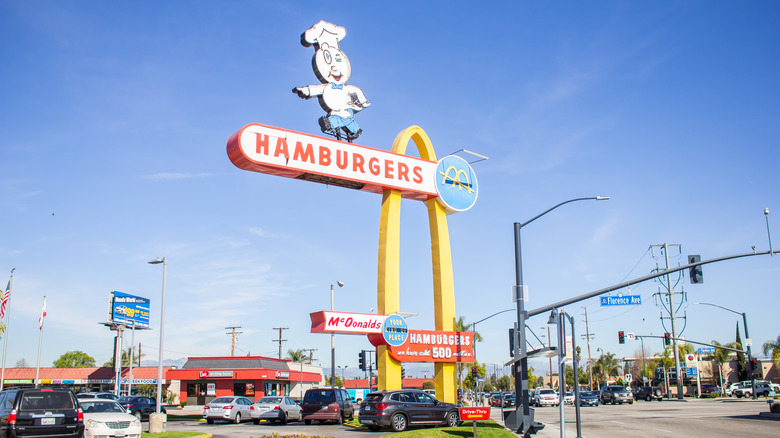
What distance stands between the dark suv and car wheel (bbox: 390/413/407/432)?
484 inches

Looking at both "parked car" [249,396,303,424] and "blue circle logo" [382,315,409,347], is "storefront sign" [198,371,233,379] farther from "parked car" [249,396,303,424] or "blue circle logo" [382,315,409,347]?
"blue circle logo" [382,315,409,347]

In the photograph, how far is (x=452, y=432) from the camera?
2230cm

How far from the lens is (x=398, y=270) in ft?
102

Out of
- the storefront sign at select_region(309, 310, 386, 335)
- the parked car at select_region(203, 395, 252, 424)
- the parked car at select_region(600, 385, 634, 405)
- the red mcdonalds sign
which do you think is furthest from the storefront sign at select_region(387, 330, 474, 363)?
the parked car at select_region(600, 385, 634, 405)

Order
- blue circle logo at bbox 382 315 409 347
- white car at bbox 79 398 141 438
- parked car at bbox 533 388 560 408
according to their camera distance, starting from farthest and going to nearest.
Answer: parked car at bbox 533 388 560 408 < blue circle logo at bbox 382 315 409 347 < white car at bbox 79 398 141 438

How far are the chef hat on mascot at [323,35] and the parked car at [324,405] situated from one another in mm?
17625

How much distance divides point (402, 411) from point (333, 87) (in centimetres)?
1632

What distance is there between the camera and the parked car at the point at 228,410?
32250 mm

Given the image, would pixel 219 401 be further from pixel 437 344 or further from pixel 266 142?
pixel 266 142

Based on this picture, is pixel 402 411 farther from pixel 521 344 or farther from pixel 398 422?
pixel 521 344

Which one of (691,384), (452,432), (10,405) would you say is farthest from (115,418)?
(691,384)

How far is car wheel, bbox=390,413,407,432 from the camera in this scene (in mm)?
25041

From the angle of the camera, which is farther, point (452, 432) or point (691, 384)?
point (691, 384)

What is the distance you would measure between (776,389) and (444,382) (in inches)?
2173
